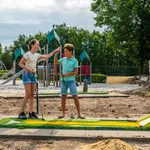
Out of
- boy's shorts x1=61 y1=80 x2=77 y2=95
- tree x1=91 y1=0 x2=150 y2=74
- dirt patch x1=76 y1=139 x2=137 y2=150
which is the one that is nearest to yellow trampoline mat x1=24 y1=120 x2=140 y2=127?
boy's shorts x1=61 y1=80 x2=77 y2=95

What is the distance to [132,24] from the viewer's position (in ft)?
124

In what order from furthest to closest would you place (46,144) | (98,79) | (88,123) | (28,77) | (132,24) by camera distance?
(132,24) → (98,79) → (28,77) → (88,123) → (46,144)

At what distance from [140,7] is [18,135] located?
33.4m

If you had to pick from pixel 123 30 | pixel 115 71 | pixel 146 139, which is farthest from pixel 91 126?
pixel 115 71

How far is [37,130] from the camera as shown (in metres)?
6.14

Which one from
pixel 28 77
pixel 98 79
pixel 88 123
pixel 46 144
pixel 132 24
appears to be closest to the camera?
pixel 46 144

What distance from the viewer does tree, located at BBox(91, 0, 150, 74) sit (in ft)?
122

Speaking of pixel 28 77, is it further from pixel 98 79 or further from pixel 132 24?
pixel 132 24

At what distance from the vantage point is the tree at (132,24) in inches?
1460

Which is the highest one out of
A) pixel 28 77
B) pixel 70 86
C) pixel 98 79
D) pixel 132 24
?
pixel 132 24

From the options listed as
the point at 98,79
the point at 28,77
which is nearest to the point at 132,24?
the point at 98,79

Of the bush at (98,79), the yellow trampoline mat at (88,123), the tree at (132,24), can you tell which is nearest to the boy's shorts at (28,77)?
the yellow trampoline mat at (88,123)

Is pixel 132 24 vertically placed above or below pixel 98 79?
above

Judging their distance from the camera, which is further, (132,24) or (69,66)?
(132,24)
